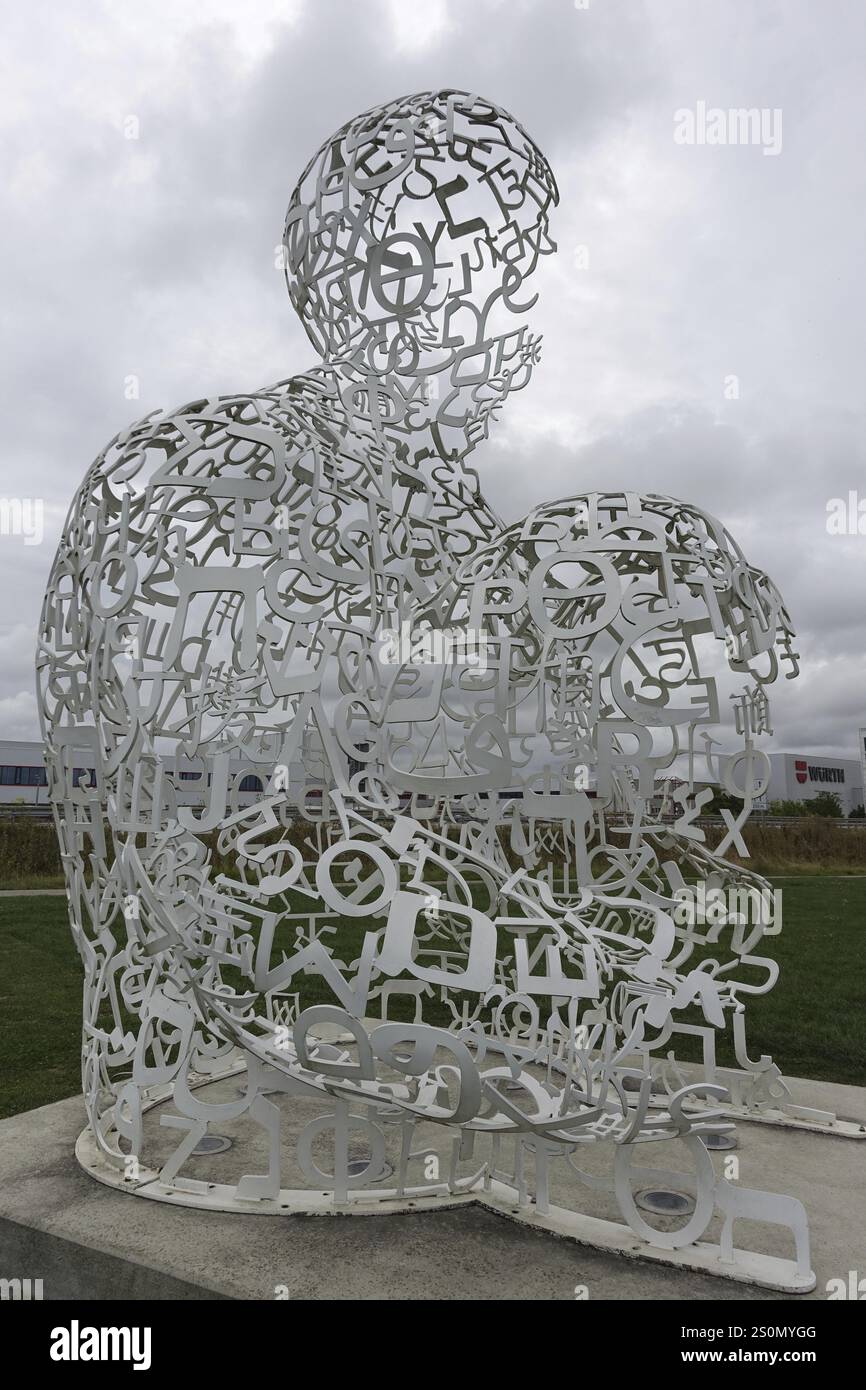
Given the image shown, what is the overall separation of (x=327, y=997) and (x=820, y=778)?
62766 mm

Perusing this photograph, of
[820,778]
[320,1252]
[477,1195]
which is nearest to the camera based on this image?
[320,1252]

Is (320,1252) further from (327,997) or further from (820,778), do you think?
(820,778)

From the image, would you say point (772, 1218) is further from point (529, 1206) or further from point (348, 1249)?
point (348, 1249)

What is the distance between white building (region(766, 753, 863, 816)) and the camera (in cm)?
5650

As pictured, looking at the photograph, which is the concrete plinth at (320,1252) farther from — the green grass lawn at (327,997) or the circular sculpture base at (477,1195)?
the green grass lawn at (327,997)

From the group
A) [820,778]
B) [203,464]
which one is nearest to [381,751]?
[203,464]

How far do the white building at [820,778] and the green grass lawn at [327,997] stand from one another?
47.7m

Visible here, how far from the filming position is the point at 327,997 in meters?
7.17

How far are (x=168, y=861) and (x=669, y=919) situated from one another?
1736 mm

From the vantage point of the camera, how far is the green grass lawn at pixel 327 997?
5.52 metres

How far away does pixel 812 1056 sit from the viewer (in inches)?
231

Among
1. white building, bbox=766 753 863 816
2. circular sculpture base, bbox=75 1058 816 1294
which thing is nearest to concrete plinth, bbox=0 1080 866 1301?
circular sculpture base, bbox=75 1058 816 1294

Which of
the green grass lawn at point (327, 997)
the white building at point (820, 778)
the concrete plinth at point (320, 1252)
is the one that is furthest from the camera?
the white building at point (820, 778)

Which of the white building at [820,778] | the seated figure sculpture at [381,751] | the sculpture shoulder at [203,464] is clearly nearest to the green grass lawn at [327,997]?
the seated figure sculpture at [381,751]
